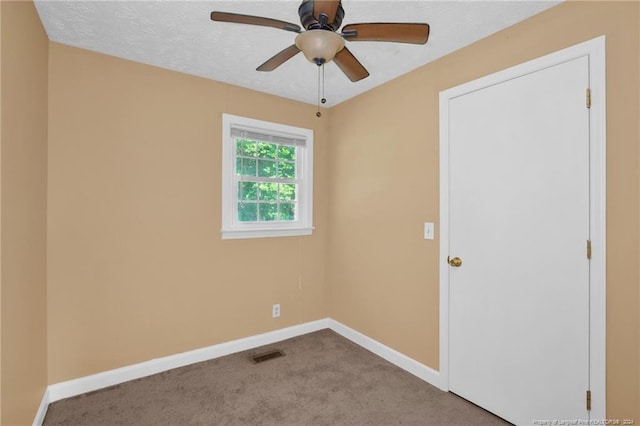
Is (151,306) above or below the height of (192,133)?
below

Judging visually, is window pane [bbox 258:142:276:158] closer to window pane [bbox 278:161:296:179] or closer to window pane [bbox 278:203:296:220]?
window pane [bbox 278:161:296:179]

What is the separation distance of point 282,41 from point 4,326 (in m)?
2.21

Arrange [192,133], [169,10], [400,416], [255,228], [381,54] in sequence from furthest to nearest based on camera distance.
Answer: [255,228]
[192,133]
[381,54]
[400,416]
[169,10]

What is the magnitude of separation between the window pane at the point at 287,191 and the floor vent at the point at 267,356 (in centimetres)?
153

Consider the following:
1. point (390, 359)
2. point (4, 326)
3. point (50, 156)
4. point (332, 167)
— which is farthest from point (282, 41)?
point (390, 359)

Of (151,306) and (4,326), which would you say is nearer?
(4,326)

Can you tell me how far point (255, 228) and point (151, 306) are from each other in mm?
1104

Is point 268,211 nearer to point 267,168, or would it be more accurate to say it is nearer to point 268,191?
point 268,191

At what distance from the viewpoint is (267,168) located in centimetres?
329

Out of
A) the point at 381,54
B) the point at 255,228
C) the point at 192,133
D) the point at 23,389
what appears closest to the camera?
the point at 23,389

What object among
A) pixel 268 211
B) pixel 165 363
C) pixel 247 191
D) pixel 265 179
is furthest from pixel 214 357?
pixel 265 179

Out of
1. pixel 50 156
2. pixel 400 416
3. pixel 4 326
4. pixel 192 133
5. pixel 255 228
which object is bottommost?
pixel 400 416

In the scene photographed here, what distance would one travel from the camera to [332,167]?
3.61m

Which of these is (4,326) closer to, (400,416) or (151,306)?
(151,306)
